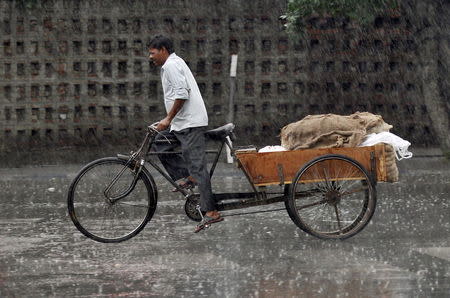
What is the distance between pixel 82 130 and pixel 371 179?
9085 millimetres

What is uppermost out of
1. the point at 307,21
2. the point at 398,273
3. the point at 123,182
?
the point at 307,21

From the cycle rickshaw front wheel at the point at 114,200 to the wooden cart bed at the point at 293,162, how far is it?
2.90 ft

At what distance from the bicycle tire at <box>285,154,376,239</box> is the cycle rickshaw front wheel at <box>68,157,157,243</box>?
1.24 m

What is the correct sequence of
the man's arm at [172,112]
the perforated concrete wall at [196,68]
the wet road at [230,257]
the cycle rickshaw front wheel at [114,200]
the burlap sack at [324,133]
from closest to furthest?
the wet road at [230,257] < the man's arm at [172,112] < the cycle rickshaw front wheel at [114,200] < the burlap sack at [324,133] < the perforated concrete wall at [196,68]

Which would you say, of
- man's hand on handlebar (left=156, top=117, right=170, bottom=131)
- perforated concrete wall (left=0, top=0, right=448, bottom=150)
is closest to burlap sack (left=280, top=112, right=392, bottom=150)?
man's hand on handlebar (left=156, top=117, right=170, bottom=131)

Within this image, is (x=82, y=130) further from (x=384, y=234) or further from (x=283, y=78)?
(x=384, y=234)


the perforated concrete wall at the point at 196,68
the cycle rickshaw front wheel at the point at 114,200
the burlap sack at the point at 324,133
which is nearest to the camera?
the cycle rickshaw front wheel at the point at 114,200

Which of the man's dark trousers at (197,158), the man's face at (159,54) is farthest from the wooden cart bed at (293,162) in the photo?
the man's face at (159,54)

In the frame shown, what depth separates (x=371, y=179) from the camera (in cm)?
905

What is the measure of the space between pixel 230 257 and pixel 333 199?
1.35 m

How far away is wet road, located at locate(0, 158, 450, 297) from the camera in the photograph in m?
7.04

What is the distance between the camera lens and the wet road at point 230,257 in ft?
23.1

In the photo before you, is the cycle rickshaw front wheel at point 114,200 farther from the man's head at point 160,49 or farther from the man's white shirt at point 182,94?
the man's head at point 160,49

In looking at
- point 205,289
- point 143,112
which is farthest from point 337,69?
point 205,289
